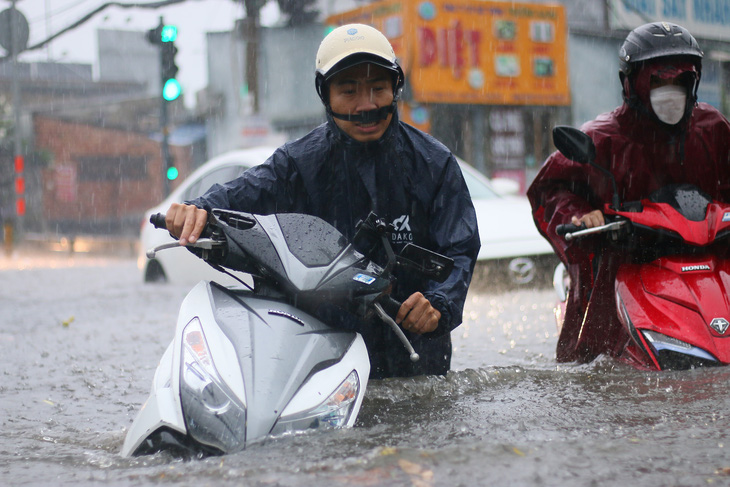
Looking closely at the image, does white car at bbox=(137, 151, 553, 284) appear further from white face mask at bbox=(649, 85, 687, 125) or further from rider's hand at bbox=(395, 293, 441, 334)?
rider's hand at bbox=(395, 293, 441, 334)

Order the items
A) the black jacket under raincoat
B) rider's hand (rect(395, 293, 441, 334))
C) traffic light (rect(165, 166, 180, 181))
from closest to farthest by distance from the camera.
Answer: rider's hand (rect(395, 293, 441, 334)) < the black jacket under raincoat < traffic light (rect(165, 166, 180, 181))

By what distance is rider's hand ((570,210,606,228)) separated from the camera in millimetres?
4145

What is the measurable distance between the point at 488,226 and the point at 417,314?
209 inches

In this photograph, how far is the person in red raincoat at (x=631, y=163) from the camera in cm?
415

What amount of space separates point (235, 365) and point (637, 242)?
2.16 metres

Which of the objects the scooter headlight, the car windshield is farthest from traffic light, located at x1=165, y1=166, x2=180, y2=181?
the scooter headlight

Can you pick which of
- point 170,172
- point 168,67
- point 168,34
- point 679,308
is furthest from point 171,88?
point 679,308

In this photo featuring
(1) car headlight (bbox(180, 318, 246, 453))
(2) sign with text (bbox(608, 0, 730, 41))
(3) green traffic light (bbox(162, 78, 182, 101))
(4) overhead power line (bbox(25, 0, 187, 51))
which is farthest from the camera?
(2) sign with text (bbox(608, 0, 730, 41))

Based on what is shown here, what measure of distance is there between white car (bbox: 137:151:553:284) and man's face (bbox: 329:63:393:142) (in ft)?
13.7

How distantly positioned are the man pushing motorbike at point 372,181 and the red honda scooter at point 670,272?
77 cm

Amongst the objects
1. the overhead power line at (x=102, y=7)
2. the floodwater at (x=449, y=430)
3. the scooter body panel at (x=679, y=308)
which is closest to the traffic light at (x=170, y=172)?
the overhead power line at (x=102, y=7)

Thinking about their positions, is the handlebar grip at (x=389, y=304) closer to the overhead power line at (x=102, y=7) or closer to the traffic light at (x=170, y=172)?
the traffic light at (x=170, y=172)

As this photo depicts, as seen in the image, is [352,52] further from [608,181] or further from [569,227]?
[608,181]

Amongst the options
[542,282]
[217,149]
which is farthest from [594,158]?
[217,149]
